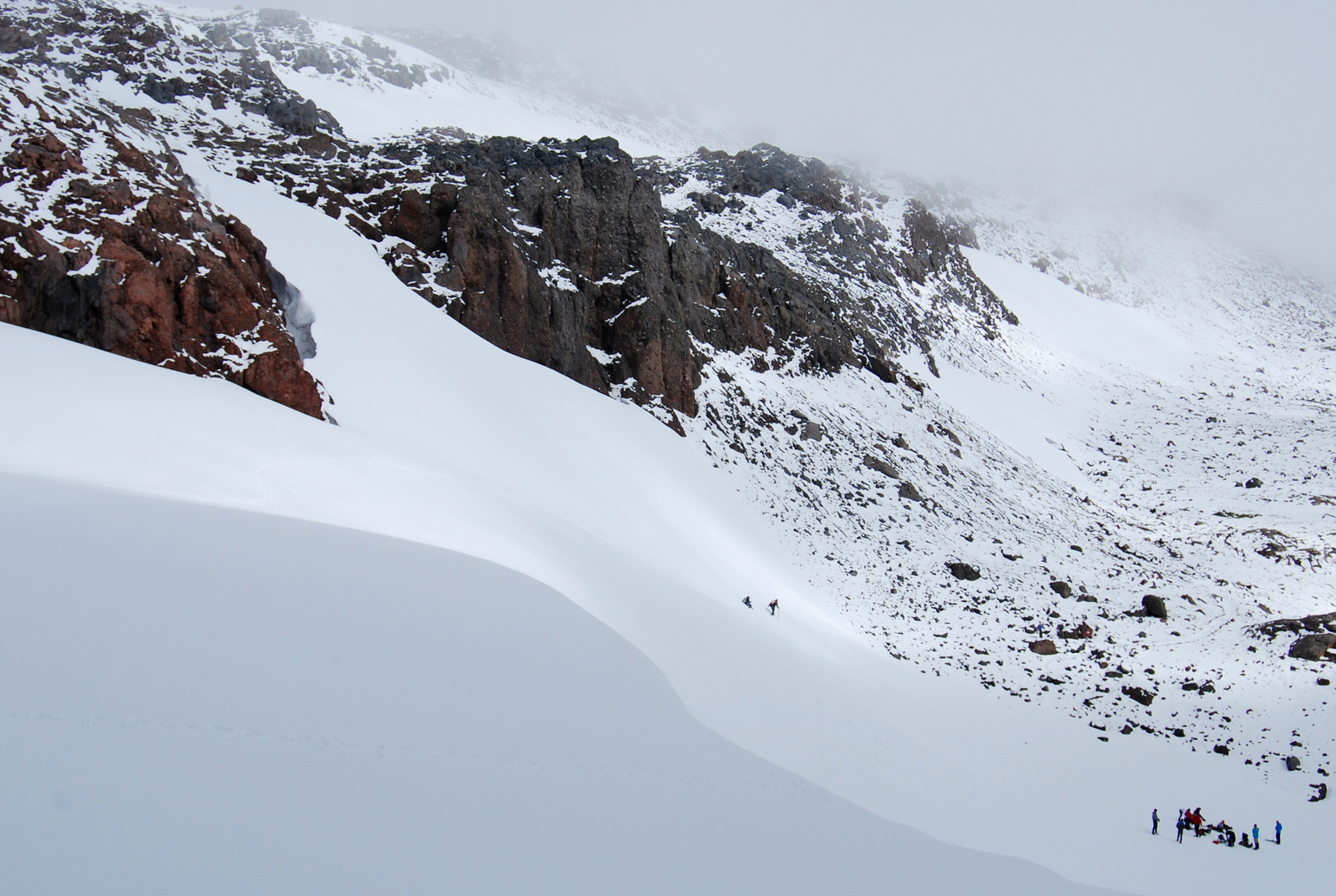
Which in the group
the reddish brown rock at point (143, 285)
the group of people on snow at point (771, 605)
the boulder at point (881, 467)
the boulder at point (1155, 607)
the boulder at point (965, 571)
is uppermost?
the reddish brown rock at point (143, 285)

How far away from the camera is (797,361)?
121ft

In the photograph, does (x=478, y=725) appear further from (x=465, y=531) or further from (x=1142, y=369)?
(x=1142, y=369)

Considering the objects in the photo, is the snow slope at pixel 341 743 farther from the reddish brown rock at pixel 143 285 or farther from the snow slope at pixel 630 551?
the reddish brown rock at pixel 143 285

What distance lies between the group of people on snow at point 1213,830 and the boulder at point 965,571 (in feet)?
39.3

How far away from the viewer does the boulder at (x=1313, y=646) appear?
20.9 m

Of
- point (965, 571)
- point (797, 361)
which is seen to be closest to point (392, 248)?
point (797, 361)

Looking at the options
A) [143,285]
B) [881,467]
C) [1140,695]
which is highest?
[143,285]

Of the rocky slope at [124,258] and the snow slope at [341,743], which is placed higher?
the rocky slope at [124,258]

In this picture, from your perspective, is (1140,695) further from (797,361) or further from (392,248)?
(392,248)

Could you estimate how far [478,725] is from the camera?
9719mm

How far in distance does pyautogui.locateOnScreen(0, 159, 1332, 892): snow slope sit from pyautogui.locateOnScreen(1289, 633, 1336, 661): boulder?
21.1 feet

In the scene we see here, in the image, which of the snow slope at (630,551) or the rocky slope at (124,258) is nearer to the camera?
the snow slope at (630,551)

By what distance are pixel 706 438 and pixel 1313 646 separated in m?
20.9

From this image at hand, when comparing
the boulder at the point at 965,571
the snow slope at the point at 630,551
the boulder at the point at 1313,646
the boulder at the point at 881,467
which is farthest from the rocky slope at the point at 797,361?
the snow slope at the point at 630,551
